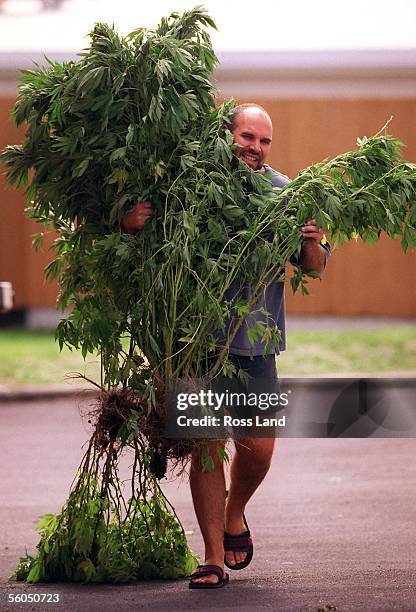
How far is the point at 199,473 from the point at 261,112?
1.51 meters

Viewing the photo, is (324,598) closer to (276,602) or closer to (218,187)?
(276,602)

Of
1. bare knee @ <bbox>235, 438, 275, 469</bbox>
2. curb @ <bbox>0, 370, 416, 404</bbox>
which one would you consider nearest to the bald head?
bare knee @ <bbox>235, 438, 275, 469</bbox>

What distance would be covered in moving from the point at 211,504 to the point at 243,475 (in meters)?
0.29

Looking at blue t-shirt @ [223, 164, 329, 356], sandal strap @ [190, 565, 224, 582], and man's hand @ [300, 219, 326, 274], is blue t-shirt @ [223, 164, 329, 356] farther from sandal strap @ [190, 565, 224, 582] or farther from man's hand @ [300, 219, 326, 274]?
sandal strap @ [190, 565, 224, 582]

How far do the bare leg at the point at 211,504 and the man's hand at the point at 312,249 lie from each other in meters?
0.89

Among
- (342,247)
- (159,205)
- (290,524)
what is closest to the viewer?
(159,205)

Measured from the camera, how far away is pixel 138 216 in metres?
5.62

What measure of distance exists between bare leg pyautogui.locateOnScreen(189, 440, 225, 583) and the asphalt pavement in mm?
168

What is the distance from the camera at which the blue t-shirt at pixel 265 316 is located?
18.7ft

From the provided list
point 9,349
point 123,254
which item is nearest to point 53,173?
point 123,254

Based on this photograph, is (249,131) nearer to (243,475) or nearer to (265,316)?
(265,316)

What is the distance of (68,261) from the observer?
20.2ft

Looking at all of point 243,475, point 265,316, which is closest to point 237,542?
point 243,475

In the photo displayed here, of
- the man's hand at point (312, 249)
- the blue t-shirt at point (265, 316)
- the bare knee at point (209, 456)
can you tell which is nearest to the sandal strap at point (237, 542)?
the bare knee at point (209, 456)
